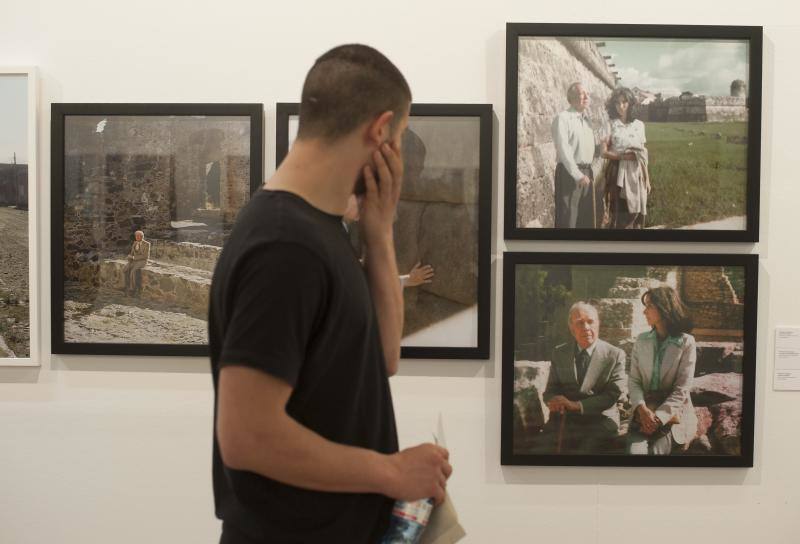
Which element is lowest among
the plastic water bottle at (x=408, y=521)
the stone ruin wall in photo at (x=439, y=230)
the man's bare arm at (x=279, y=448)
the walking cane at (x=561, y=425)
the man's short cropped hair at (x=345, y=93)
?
the walking cane at (x=561, y=425)

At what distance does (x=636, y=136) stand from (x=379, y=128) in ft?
3.70

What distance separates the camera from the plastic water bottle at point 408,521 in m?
1.13

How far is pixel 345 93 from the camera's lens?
42.3 inches

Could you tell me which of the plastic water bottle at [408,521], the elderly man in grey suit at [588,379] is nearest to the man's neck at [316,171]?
the plastic water bottle at [408,521]

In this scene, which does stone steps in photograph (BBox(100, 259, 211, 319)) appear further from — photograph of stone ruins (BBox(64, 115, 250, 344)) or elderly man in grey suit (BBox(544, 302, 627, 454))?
elderly man in grey suit (BBox(544, 302, 627, 454))

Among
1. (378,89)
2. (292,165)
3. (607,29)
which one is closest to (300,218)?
(292,165)

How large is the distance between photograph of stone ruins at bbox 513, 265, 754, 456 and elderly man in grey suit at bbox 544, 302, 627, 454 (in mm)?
12

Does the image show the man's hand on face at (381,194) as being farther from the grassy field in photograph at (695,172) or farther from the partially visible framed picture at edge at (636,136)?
the grassy field in photograph at (695,172)

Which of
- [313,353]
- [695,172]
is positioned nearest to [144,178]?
[313,353]

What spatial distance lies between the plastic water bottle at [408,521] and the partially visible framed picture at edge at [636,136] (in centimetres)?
101

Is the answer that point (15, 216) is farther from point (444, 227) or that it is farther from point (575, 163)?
point (575, 163)

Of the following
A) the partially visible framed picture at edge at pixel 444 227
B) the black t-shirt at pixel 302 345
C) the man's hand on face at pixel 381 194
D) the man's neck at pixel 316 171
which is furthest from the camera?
the partially visible framed picture at edge at pixel 444 227

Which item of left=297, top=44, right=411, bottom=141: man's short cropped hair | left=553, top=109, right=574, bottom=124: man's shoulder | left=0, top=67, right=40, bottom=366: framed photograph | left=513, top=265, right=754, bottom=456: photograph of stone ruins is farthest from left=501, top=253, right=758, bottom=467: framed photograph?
left=0, top=67, right=40, bottom=366: framed photograph

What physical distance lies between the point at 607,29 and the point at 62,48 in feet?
4.78
